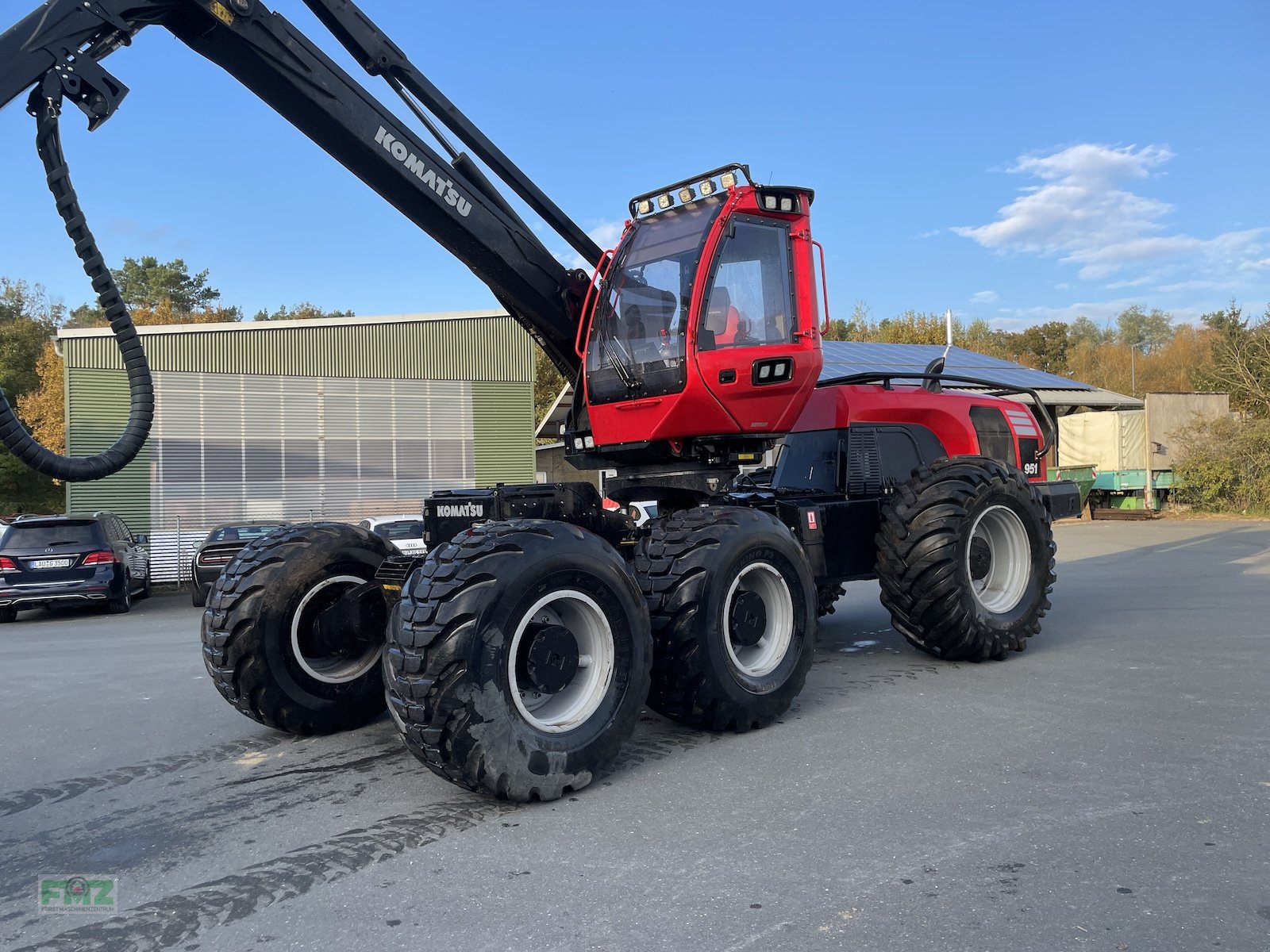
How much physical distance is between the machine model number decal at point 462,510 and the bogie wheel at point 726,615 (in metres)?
1.14

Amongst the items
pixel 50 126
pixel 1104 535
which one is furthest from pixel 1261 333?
pixel 50 126

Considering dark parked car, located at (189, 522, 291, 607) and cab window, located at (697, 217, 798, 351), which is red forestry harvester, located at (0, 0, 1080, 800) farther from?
dark parked car, located at (189, 522, 291, 607)

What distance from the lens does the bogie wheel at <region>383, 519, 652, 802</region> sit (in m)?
4.43

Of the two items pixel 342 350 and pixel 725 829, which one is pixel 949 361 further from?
pixel 725 829

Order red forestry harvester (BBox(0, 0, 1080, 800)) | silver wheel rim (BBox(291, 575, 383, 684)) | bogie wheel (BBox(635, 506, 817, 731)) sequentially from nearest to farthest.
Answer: red forestry harvester (BBox(0, 0, 1080, 800)) → bogie wheel (BBox(635, 506, 817, 731)) → silver wheel rim (BBox(291, 575, 383, 684))

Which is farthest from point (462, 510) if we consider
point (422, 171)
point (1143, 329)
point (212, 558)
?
point (1143, 329)

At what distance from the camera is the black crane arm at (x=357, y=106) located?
4.62 metres

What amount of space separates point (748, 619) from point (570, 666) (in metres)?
1.41

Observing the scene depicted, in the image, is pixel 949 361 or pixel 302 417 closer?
pixel 302 417

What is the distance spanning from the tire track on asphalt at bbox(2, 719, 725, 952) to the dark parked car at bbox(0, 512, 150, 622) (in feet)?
42.3

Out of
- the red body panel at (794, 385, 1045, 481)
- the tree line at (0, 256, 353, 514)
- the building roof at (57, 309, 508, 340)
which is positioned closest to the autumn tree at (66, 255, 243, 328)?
the tree line at (0, 256, 353, 514)

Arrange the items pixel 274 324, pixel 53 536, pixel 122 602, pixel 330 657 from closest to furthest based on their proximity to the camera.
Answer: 1. pixel 330 657
2. pixel 53 536
3. pixel 122 602
4. pixel 274 324

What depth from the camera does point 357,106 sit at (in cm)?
580

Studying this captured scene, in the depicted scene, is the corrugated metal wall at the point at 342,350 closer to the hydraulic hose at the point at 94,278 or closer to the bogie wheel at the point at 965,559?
the bogie wheel at the point at 965,559
